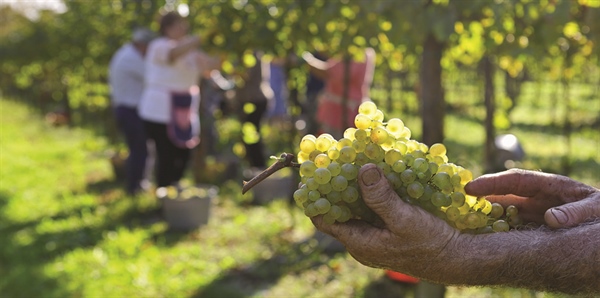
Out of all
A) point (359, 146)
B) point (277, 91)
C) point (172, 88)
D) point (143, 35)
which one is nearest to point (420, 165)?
point (359, 146)

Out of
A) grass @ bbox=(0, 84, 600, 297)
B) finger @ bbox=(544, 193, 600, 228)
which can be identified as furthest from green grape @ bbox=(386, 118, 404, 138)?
grass @ bbox=(0, 84, 600, 297)

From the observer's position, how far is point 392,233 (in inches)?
56.6

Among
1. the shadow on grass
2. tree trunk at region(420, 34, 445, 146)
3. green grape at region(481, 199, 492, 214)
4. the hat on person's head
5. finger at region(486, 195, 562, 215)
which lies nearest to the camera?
green grape at region(481, 199, 492, 214)

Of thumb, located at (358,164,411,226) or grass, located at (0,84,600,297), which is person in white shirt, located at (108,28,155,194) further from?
thumb, located at (358,164,411,226)

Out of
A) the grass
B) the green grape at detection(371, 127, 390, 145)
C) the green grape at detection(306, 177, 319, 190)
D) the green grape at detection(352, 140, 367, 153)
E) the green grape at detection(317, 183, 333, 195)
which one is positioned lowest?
the grass

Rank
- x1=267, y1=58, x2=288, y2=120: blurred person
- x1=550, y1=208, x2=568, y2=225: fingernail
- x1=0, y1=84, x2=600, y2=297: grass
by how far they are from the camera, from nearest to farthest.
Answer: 1. x1=550, y1=208, x2=568, y2=225: fingernail
2. x1=0, y1=84, x2=600, y2=297: grass
3. x1=267, y1=58, x2=288, y2=120: blurred person

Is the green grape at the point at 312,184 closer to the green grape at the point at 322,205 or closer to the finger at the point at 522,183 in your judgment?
the green grape at the point at 322,205

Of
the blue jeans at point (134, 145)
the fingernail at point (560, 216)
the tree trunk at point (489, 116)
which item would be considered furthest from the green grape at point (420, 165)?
the tree trunk at point (489, 116)

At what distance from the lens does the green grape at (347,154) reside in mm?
1474

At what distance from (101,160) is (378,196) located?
27.3ft

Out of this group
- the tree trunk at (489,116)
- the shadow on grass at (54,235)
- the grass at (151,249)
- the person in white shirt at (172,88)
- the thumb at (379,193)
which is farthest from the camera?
the tree trunk at (489,116)

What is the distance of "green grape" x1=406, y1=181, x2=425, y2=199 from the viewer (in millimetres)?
1446

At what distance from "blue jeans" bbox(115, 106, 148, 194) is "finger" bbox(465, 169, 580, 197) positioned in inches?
198

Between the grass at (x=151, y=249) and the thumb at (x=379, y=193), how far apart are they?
1.42m
